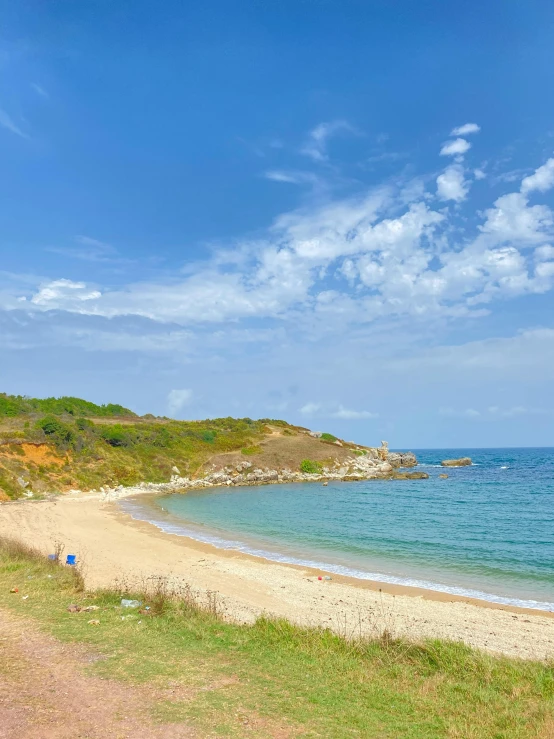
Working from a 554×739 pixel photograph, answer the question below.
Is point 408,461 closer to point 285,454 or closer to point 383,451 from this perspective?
point 383,451

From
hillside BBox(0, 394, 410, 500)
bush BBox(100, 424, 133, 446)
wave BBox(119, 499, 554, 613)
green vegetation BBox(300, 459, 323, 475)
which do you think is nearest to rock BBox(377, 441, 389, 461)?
hillside BBox(0, 394, 410, 500)

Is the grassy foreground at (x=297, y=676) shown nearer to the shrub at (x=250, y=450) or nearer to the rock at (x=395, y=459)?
the shrub at (x=250, y=450)

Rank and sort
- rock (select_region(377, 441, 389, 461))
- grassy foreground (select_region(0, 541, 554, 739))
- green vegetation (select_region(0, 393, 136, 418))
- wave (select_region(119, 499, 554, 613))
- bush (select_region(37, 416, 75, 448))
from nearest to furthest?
grassy foreground (select_region(0, 541, 554, 739)) → wave (select_region(119, 499, 554, 613)) → bush (select_region(37, 416, 75, 448)) → green vegetation (select_region(0, 393, 136, 418)) → rock (select_region(377, 441, 389, 461))

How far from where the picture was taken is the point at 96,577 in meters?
18.0

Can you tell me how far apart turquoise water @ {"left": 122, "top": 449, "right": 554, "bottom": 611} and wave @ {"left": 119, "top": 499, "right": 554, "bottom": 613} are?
5cm

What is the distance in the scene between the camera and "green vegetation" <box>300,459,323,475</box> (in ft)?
255

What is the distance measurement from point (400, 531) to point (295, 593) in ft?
50.9

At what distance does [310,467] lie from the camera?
78625mm

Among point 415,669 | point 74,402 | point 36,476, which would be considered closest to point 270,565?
point 415,669

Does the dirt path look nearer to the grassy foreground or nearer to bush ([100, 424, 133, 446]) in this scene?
the grassy foreground

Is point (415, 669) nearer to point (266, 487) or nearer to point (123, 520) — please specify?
point (123, 520)

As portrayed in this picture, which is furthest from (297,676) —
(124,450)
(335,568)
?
(124,450)

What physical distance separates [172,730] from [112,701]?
1266 millimetres

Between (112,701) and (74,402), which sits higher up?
(74,402)
